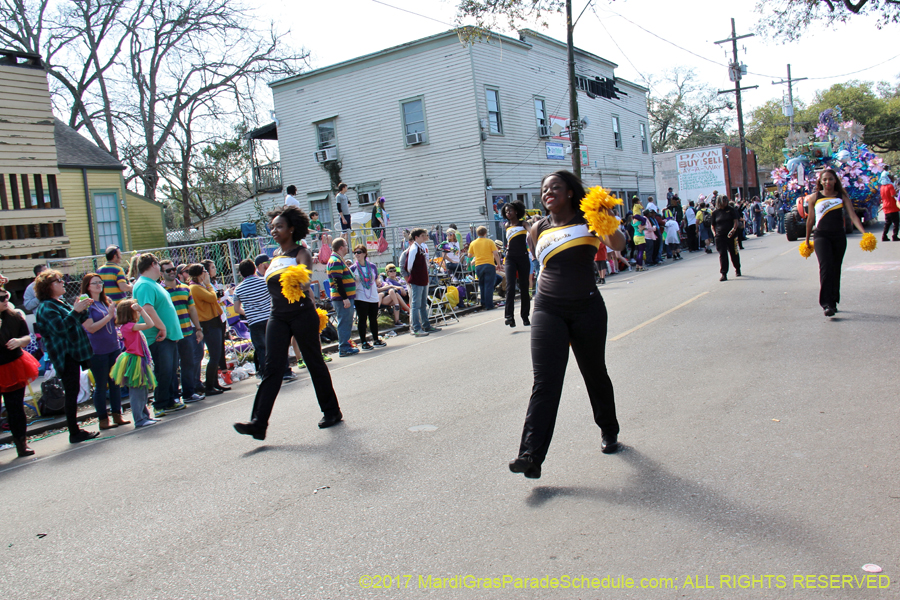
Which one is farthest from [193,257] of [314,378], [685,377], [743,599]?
[743,599]

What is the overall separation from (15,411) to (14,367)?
1.63 ft

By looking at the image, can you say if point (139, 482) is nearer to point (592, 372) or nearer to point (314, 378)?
point (314, 378)

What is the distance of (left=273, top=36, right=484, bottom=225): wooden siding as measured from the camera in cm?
2491

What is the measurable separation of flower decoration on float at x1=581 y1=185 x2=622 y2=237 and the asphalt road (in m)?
1.56

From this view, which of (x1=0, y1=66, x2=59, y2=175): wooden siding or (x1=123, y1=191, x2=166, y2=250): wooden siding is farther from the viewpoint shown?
(x1=123, y1=191, x2=166, y2=250): wooden siding

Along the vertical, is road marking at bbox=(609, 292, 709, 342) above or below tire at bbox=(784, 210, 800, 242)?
below

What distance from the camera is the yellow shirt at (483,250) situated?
565 inches

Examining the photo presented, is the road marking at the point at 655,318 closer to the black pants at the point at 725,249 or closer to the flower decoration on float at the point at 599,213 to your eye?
the black pants at the point at 725,249

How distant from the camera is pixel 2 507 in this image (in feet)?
17.1

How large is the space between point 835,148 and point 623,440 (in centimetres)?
2534

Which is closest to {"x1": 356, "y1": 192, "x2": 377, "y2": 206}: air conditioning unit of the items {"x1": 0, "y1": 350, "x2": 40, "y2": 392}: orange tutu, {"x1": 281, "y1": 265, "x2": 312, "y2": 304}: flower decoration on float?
{"x1": 0, "y1": 350, "x2": 40, "y2": 392}: orange tutu

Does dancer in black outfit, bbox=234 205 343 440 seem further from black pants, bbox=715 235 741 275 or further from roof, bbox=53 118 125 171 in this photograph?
roof, bbox=53 118 125 171

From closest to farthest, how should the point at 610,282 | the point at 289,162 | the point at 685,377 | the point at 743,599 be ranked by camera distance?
1. the point at 743,599
2. the point at 685,377
3. the point at 610,282
4. the point at 289,162

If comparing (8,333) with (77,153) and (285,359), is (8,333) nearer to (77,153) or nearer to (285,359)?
(285,359)
